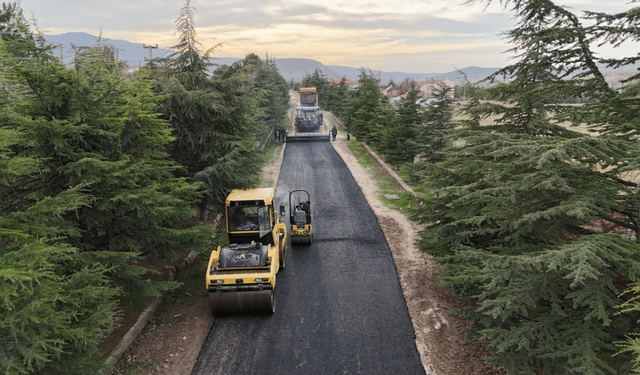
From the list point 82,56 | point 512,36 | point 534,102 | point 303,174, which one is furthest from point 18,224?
point 303,174

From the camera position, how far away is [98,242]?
31.6ft

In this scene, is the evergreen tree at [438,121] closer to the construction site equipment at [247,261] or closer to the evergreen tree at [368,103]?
the construction site equipment at [247,261]

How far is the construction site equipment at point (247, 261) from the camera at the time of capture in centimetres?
1005

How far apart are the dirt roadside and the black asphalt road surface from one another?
0.30 metres

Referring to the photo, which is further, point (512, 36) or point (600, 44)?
point (512, 36)

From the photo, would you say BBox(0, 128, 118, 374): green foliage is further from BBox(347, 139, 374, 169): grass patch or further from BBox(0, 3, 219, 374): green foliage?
BBox(347, 139, 374, 169): grass patch

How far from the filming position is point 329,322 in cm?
1017

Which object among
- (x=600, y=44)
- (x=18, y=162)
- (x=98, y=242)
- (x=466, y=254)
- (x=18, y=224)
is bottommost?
(x=98, y=242)

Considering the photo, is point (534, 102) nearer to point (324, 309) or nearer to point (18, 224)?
point (324, 309)

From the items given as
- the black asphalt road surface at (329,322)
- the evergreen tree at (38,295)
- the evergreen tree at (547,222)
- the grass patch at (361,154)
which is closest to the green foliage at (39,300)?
the evergreen tree at (38,295)

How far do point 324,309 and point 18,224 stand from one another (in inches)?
292

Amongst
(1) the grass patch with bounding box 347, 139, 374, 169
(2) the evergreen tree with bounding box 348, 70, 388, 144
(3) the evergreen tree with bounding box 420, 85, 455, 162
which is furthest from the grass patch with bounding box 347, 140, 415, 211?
(3) the evergreen tree with bounding box 420, 85, 455, 162

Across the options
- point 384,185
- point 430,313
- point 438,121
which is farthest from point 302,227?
point 438,121

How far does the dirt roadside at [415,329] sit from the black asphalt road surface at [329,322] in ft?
0.98
